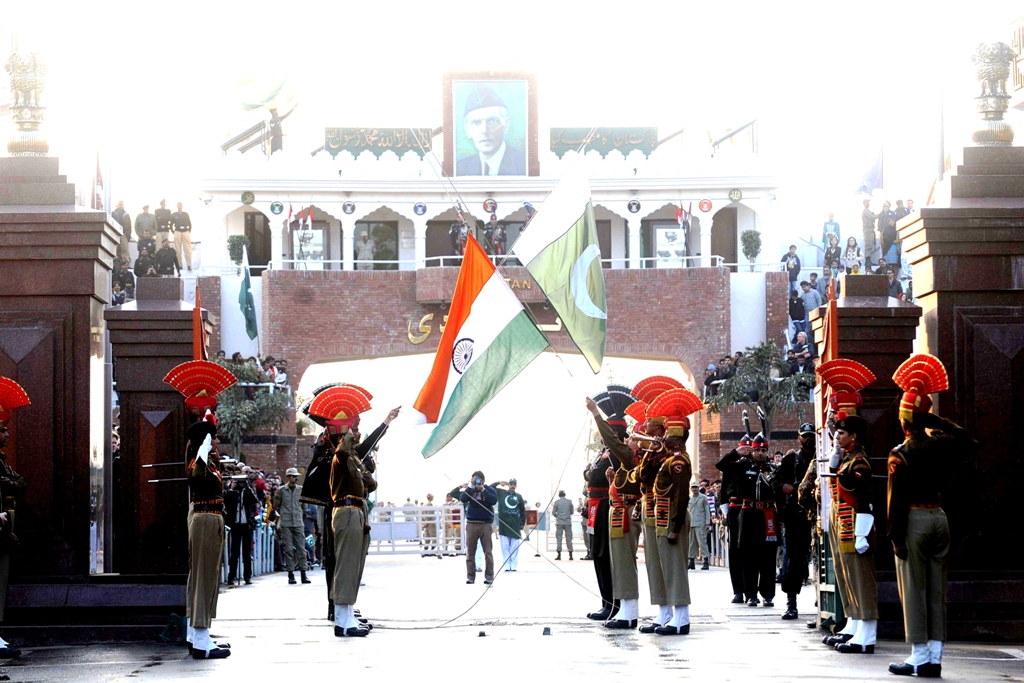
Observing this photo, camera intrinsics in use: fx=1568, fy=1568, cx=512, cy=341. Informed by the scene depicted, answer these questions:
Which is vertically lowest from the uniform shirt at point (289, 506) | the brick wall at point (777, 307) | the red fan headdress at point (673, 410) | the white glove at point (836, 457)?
the uniform shirt at point (289, 506)

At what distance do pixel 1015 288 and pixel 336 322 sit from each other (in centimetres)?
3027

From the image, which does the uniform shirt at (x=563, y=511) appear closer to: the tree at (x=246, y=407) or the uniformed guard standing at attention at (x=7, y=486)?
the tree at (x=246, y=407)

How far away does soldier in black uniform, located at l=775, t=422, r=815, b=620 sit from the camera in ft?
50.3

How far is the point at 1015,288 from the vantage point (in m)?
12.9

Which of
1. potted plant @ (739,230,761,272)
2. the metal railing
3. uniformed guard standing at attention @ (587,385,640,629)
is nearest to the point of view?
uniformed guard standing at attention @ (587,385,640,629)

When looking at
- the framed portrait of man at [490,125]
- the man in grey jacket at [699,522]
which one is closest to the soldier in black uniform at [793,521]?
the man in grey jacket at [699,522]

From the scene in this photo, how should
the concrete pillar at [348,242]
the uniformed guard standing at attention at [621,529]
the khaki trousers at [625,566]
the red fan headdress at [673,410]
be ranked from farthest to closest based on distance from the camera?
the concrete pillar at [348,242], the khaki trousers at [625,566], the uniformed guard standing at attention at [621,529], the red fan headdress at [673,410]

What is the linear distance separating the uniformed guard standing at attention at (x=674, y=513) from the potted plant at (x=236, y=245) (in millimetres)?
30482

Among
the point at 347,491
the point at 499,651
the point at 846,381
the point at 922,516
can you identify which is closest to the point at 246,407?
the point at 347,491

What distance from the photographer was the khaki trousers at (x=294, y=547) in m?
24.1

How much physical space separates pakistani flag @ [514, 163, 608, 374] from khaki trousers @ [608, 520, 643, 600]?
159 centimetres

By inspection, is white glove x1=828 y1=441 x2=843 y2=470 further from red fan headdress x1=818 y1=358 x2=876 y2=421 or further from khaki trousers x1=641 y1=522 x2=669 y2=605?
khaki trousers x1=641 y1=522 x2=669 y2=605

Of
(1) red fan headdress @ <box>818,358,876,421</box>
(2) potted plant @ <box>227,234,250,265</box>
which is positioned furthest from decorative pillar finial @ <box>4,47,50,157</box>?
(2) potted plant @ <box>227,234,250,265</box>

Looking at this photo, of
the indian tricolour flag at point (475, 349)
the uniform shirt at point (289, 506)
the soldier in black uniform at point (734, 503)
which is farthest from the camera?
the uniform shirt at point (289, 506)
